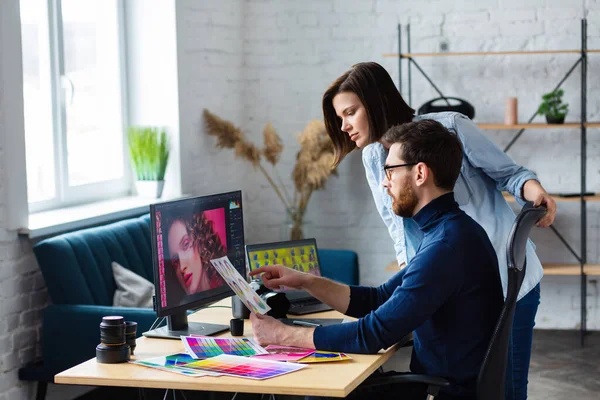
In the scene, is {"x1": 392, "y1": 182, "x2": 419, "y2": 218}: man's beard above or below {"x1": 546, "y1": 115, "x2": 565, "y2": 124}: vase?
below

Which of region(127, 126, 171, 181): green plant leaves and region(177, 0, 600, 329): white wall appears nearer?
region(127, 126, 171, 181): green plant leaves

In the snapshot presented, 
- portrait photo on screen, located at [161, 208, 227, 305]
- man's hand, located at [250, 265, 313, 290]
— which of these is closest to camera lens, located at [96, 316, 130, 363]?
portrait photo on screen, located at [161, 208, 227, 305]

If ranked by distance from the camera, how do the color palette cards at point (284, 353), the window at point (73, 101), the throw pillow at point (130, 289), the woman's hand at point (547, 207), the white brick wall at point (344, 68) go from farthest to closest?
1. the white brick wall at point (344, 68)
2. the window at point (73, 101)
3. the throw pillow at point (130, 289)
4. the woman's hand at point (547, 207)
5. the color palette cards at point (284, 353)

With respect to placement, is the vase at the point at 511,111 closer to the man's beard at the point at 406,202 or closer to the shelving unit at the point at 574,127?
the shelving unit at the point at 574,127

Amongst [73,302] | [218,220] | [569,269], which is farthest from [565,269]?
[218,220]

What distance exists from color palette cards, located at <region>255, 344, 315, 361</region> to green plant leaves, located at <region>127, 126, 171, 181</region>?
253cm

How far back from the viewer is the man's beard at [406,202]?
91.0 inches

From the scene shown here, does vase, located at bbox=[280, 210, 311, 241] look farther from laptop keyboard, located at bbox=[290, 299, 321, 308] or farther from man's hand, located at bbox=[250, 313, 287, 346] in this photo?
man's hand, located at bbox=[250, 313, 287, 346]

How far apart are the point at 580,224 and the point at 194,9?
8.79 ft

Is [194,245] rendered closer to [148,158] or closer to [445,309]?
[445,309]

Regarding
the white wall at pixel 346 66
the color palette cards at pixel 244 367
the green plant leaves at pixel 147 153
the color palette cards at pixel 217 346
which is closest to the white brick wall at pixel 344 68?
the white wall at pixel 346 66

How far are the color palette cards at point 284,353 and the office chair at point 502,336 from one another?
0.25m

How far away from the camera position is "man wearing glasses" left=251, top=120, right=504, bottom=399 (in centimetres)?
220

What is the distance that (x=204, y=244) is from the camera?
2707 millimetres
